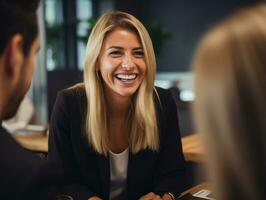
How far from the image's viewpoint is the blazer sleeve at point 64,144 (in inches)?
54.1

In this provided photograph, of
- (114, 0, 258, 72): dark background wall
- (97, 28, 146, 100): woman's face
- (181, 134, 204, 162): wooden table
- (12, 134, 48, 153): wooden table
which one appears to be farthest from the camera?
(114, 0, 258, 72): dark background wall

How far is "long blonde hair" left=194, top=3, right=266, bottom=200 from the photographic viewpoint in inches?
24.8

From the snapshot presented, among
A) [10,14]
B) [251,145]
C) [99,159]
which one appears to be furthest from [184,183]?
[10,14]

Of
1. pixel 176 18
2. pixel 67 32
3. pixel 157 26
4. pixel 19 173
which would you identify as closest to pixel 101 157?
pixel 19 173

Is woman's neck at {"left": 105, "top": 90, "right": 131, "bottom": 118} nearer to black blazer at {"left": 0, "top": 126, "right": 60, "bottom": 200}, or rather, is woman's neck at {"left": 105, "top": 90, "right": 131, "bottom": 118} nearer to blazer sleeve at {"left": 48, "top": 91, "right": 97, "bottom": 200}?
blazer sleeve at {"left": 48, "top": 91, "right": 97, "bottom": 200}

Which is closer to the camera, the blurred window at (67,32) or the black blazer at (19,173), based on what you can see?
the black blazer at (19,173)

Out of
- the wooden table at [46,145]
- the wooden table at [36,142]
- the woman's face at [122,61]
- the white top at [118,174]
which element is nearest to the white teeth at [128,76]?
the woman's face at [122,61]

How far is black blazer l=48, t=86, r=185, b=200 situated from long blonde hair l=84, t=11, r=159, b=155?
27mm

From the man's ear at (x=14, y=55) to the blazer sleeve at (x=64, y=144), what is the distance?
0.74 metres

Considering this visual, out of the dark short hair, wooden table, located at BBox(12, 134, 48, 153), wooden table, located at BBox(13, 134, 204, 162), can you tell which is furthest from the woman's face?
the dark short hair

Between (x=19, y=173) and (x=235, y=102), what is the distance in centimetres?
36

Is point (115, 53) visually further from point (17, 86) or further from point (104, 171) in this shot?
point (17, 86)

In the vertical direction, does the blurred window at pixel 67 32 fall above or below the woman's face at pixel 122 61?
above

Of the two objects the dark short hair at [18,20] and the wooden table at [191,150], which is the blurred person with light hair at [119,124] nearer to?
the wooden table at [191,150]
